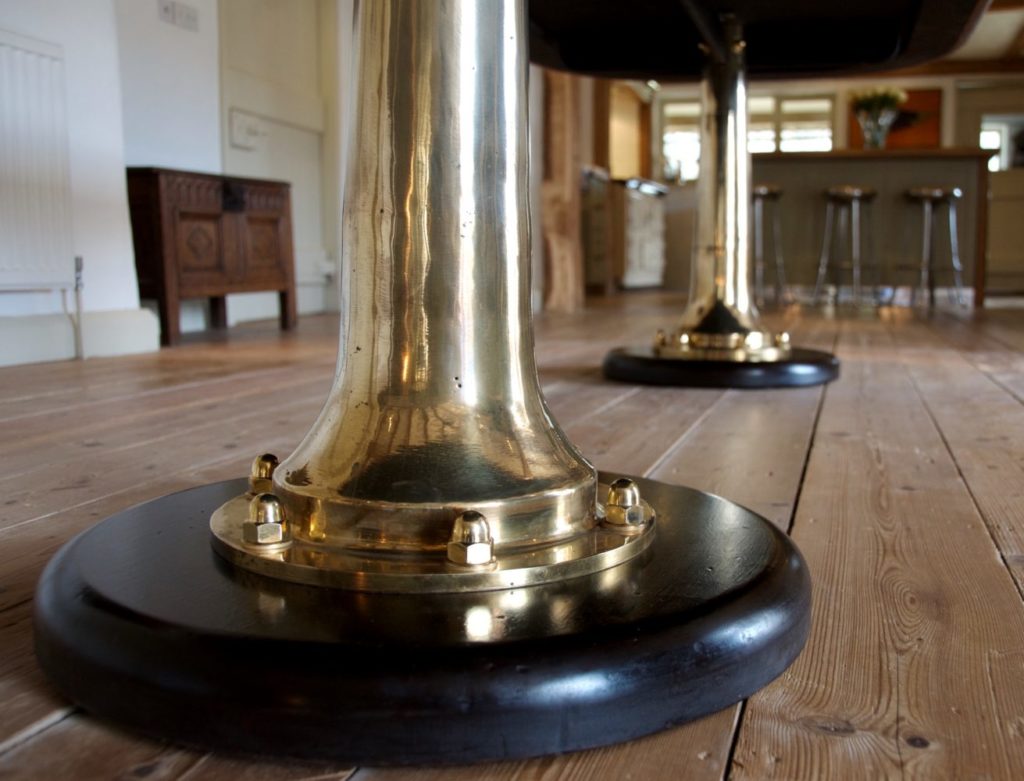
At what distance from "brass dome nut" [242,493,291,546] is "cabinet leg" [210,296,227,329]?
3357 millimetres

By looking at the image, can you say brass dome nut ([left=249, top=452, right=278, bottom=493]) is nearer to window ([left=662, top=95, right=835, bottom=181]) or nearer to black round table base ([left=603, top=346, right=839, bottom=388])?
black round table base ([left=603, top=346, right=839, bottom=388])

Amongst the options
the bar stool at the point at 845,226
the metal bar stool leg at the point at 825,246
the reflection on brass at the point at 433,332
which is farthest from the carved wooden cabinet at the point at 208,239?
the metal bar stool leg at the point at 825,246

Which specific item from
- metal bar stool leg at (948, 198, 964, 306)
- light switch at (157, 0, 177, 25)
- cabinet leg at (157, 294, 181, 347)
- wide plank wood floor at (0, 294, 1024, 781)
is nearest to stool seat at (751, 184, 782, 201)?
metal bar stool leg at (948, 198, 964, 306)

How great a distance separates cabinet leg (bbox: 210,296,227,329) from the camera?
12.4 feet

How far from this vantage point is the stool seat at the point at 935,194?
20.6ft

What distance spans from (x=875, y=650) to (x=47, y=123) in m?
2.53

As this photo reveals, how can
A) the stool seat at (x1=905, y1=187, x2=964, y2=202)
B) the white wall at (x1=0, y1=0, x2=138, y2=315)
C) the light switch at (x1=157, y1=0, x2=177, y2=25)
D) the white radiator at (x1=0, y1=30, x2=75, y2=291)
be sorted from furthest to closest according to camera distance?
the stool seat at (x1=905, y1=187, x2=964, y2=202)
the light switch at (x1=157, y1=0, x2=177, y2=25)
the white wall at (x1=0, y1=0, x2=138, y2=315)
the white radiator at (x1=0, y1=30, x2=75, y2=291)

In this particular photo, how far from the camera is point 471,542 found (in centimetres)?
52

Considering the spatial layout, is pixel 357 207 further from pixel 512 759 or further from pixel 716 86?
pixel 716 86

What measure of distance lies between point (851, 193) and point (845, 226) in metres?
0.41

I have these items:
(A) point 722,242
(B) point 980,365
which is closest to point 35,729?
(A) point 722,242

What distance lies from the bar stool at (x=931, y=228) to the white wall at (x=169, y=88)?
4310 millimetres

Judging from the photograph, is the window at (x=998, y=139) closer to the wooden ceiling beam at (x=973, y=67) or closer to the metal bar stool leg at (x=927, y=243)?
the wooden ceiling beam at (x=973, y=67)

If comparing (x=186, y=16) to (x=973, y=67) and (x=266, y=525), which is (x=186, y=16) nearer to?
(x=266, y=525)
